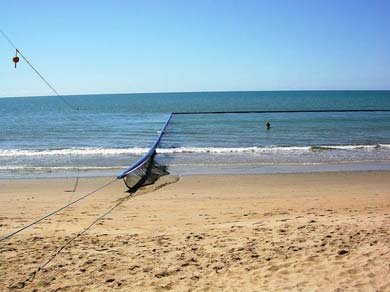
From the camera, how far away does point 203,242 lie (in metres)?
6.65

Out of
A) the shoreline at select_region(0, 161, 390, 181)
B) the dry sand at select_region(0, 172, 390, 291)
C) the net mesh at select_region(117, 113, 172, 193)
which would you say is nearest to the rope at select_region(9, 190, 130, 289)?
the dry sand at select_region(0, 172, 390, 291)

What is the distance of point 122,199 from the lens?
10664 mm

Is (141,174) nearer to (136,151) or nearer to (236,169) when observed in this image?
(236,169)

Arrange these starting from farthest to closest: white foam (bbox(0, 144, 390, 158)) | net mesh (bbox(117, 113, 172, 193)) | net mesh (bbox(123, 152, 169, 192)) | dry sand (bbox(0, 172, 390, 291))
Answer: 1. white foam (bbox(0, 144, 390, 158))
2. net mesh (bbox(123, 152, 169, 192))
3. net mesh (bbox(117, 113, 172, 193))
4. dry sand (bbox(0, 172, 390, 291))

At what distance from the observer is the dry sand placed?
17.1 feet

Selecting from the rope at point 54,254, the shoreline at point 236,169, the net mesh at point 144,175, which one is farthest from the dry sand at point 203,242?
the shoreline at point 236,169

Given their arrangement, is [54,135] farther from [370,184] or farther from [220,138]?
[370,184]

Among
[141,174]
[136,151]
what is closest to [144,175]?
[141,174]

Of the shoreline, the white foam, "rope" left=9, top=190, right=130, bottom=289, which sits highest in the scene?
the white foam

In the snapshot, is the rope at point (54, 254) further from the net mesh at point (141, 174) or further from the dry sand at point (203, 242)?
the net mesh at point (141, 174)

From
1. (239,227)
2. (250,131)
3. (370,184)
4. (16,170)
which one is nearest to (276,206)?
(239,227)

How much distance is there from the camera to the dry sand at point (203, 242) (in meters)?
5.20

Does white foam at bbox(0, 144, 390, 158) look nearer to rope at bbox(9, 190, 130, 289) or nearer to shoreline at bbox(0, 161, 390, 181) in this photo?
shoreline at bbox(0, 161, 390, 181)

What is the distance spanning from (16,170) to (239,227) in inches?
471
